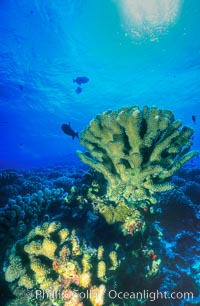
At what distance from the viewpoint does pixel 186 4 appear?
1596 centimetres

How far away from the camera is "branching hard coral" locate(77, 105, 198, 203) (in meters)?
3.36

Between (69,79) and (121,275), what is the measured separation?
29582 millimetres

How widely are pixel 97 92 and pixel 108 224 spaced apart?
112 ft

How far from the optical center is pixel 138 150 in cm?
341

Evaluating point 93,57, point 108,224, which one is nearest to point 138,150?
point 108,224

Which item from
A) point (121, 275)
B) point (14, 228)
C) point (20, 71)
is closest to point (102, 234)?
point (121, 275)

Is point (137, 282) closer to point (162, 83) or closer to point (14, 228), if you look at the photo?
point (14, 228)

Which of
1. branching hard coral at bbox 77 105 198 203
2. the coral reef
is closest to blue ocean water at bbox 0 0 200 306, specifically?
the coral reef

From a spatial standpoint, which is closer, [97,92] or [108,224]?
[108,224]

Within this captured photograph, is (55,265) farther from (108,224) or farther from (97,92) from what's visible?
(97,92)

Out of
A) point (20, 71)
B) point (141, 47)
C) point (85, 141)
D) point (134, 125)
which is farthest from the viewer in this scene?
point (20, 71)

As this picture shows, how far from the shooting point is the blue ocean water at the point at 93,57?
1789 centimetres

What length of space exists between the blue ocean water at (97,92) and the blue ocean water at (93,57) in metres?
0.09

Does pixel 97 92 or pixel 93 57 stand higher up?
pixel 97 92
